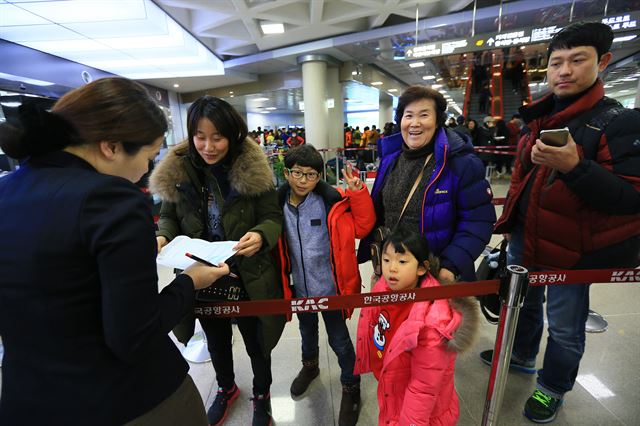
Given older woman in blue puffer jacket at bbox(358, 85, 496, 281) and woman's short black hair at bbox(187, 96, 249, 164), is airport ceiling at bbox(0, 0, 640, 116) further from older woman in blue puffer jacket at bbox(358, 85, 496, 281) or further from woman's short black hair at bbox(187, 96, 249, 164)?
woman's short black hair at bbox(187, 96, 249, 164)

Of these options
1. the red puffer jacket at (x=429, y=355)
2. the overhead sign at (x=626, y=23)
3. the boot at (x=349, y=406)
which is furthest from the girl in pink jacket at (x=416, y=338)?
the overhead sign at (x=626, y=23)

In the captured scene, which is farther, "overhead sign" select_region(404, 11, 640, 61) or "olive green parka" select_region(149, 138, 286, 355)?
"overhead sign" select_region(404, 11, 640, 61)

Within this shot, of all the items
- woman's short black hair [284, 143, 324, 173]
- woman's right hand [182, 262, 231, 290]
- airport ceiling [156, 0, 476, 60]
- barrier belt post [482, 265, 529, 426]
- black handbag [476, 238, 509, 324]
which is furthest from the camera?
airport ceiling [156, 0, 476, 60]

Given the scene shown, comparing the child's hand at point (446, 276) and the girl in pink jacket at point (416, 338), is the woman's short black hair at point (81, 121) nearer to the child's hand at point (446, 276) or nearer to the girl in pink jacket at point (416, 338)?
the girl in pink jacket at point (416, 338)

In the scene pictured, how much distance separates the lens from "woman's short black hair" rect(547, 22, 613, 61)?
1.37 m

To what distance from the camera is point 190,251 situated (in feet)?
3.87

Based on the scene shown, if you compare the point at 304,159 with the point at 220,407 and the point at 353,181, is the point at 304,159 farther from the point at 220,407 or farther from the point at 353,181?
the point at 220,407

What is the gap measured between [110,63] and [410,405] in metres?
13.0

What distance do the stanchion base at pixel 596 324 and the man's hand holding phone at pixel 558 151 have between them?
80.9 inches

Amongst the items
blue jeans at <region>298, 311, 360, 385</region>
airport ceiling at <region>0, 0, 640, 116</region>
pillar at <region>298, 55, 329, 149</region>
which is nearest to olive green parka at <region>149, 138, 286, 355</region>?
blue jeans at <region>298, 311, 360, 385</region>

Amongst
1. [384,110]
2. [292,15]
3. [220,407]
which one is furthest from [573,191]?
[384,110]

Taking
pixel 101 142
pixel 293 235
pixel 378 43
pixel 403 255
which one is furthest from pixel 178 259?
pixel 378 43

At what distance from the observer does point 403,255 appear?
51.9 inches

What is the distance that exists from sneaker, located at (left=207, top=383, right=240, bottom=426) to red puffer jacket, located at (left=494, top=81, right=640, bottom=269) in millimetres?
1908
